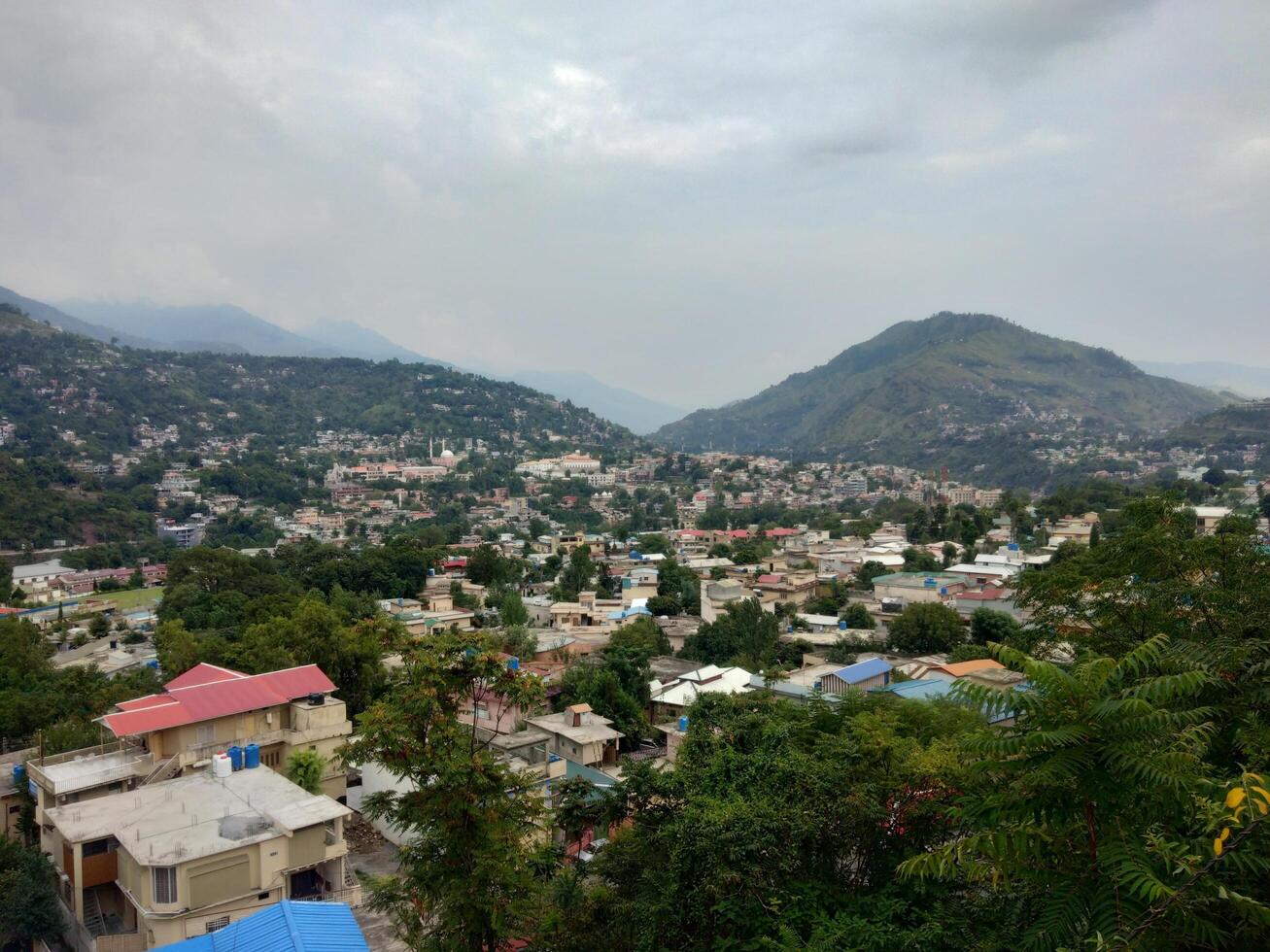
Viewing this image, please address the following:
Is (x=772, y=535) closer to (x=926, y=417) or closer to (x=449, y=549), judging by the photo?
(x=449, y=549)

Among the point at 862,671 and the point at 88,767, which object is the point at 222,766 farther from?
the point at 862,671

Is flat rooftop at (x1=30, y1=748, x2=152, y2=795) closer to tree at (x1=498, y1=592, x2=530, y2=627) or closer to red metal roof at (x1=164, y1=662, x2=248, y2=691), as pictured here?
red metal roof at (x1=164, y1=662, x2=248, y2=691)

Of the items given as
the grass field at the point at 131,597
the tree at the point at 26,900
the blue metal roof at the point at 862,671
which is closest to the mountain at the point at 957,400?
the blue metal roof at the point at 862,671

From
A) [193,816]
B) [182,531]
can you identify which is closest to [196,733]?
[193,816]

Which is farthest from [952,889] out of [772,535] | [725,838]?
[772,535]

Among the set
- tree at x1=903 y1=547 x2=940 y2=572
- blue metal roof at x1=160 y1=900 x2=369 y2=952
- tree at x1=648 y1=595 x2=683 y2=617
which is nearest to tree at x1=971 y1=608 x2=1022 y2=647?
tree at x1=648 y1=595 x2=683 y2=617

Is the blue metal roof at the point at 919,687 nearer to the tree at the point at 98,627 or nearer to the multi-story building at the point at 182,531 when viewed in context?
the tree at the point at 98,627
